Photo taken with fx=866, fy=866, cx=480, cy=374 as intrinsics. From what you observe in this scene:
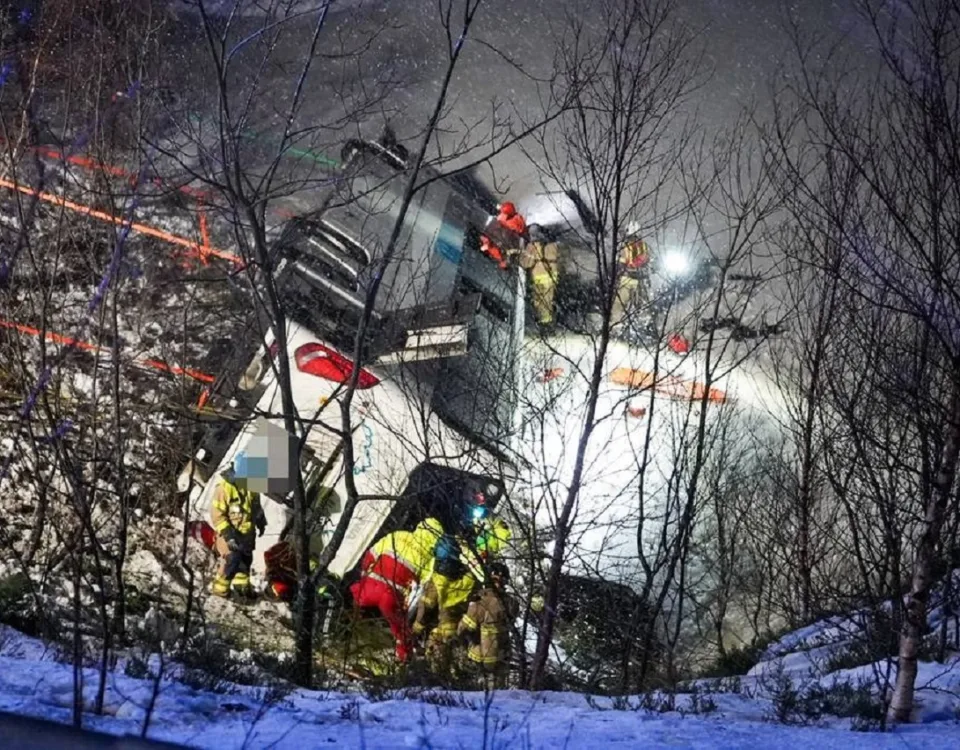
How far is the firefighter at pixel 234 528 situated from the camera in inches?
368

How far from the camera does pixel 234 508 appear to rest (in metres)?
9.46

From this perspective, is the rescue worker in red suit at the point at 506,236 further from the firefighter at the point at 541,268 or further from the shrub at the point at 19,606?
the shrub at the point at 19,606

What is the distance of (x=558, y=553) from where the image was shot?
7398 mm

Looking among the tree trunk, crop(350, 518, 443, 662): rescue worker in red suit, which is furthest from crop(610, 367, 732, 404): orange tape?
the tree trunk

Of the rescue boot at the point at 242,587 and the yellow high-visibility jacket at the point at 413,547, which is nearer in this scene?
the yellow high-visibility jacket at the point at 413,547

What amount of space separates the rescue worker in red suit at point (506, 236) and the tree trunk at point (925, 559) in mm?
7223

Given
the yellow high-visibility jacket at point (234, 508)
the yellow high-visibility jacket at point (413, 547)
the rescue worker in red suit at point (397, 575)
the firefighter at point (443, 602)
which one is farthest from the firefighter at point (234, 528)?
the firefighter at point (443, 602)

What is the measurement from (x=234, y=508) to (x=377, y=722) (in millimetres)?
5505

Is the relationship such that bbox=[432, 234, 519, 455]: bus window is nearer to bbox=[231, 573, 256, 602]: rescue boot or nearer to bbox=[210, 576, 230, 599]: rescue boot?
bbox=[231, 573, 256, 602]: rescue boot

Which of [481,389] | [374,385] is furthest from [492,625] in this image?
[374,385]

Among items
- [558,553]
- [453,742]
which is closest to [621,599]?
[558,553]

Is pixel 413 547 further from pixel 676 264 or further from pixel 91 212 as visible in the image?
pixel 676 264

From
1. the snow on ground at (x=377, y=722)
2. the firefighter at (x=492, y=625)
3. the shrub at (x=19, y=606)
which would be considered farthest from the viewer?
the firefighter at (x=492, y=625)

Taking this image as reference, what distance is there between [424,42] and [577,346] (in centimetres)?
932
